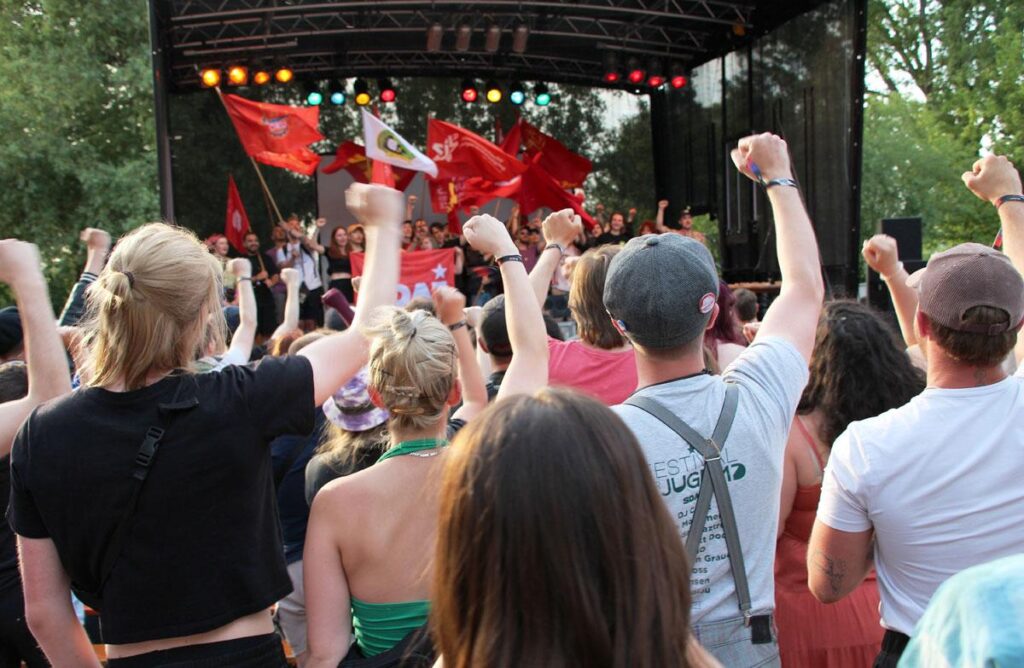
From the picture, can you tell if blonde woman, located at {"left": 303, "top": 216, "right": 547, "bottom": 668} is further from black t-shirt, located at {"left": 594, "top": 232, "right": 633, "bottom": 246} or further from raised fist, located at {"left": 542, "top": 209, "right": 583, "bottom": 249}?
black t-shirt, located at {"left": 594, "top": 232, "right": 633, "bottom": 246}

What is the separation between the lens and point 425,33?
13469 mm

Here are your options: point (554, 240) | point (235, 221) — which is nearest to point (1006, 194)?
point (554, 240)

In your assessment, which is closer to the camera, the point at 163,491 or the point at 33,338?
the point at 163,491

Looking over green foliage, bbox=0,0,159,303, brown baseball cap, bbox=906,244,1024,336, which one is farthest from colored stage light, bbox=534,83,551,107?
brown baseball cap, bbox=906,244,1024,336

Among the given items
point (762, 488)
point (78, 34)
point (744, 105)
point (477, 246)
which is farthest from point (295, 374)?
point (78, 34)

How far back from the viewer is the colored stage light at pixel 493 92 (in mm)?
14961

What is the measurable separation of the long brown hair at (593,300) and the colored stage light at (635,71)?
11.9 m

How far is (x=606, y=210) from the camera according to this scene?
1678 centimetres

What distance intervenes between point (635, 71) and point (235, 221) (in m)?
6.47

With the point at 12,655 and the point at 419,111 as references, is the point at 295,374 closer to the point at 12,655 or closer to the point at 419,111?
the point at 12,655

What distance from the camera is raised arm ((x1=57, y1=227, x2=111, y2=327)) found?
130 inches

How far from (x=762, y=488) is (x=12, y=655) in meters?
2.36

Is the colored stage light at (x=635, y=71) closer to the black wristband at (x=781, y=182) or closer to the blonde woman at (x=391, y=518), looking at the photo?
the black wristband at (x=781, y=182)

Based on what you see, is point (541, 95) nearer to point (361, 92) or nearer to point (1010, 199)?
point (361, 92)
